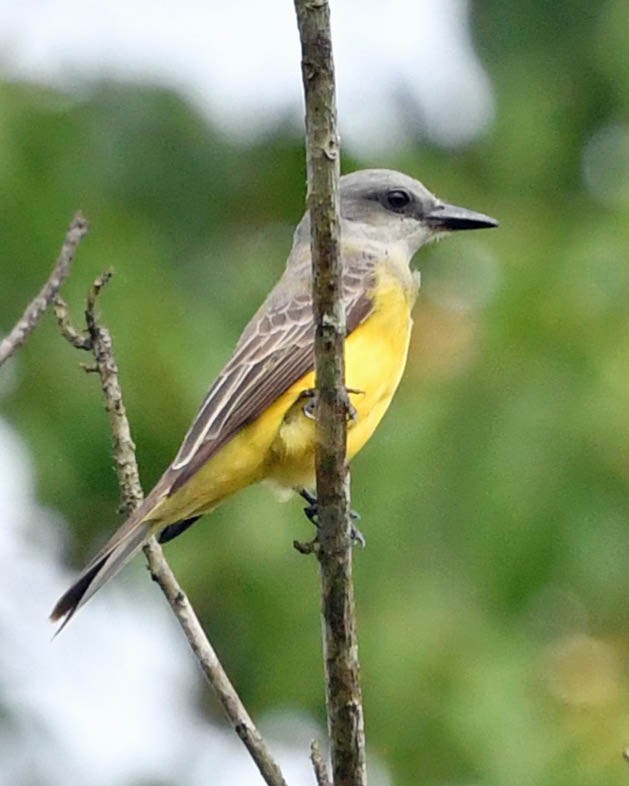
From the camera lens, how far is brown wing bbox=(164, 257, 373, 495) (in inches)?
202

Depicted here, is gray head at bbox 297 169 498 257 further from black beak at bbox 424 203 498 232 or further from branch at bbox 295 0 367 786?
branch at bbox 295 0 367 786

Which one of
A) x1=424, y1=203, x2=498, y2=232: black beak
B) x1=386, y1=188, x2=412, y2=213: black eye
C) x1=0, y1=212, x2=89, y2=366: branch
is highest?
x1=386, y1=188, x2=412, y2=213: black eye

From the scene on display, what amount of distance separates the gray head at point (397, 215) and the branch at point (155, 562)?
1.73 meters

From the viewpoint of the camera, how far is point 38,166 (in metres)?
7.50

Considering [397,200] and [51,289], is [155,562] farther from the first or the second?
[397,200]

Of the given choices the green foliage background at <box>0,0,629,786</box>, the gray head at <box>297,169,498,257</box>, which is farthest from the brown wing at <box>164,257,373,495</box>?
the green foliage background at <box>0,0,629,786</box>

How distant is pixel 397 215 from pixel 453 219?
0.62 feet

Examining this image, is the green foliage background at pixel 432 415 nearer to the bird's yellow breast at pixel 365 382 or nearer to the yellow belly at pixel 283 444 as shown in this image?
the bird's yellow breast at pixel 365 382

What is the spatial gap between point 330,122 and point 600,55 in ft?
15.8

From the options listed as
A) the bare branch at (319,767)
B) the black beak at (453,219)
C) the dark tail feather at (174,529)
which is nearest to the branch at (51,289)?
the bare branch at (319,767)

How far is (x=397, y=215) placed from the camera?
6238 mm

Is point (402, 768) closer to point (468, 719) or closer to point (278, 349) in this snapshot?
point (468, 719)

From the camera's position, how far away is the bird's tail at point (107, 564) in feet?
15.4

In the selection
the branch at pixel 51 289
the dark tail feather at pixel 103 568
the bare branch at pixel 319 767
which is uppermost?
the branch at pixel 51 289
